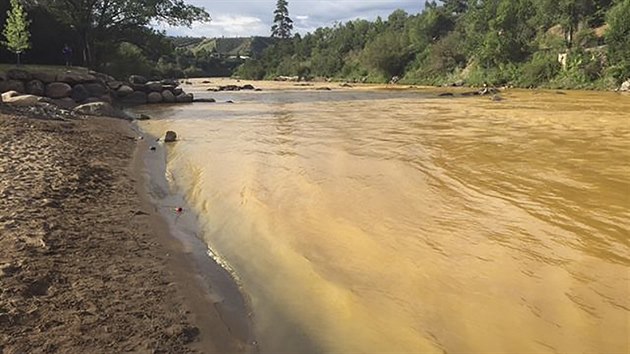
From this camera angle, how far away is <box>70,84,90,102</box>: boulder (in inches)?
922

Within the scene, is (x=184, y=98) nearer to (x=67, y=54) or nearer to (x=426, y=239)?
(x=67, y=54)

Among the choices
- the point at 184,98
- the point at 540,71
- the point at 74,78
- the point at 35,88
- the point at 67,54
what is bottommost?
the point at 184,98

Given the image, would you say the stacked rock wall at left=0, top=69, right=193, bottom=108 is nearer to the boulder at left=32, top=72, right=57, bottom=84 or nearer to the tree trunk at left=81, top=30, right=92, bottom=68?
the boulder at left=32, top=72, right=57, bottom=84

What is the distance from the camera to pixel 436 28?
75.4 m

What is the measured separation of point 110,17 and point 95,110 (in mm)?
21607

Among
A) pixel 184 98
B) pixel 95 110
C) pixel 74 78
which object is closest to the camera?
pixel 95 110

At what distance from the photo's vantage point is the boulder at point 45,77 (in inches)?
873

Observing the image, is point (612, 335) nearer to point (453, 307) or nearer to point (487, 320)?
point (487, 320)

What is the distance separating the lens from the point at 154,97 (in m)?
31.4

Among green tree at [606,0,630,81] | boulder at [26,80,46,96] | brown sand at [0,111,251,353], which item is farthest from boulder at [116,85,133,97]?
green tree at [606,0,630,81]

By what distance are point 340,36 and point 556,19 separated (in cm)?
5250

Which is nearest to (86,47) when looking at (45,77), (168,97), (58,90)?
(168,97)

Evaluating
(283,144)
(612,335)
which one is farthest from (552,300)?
(283,144)

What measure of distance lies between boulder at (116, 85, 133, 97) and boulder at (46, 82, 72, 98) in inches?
266
